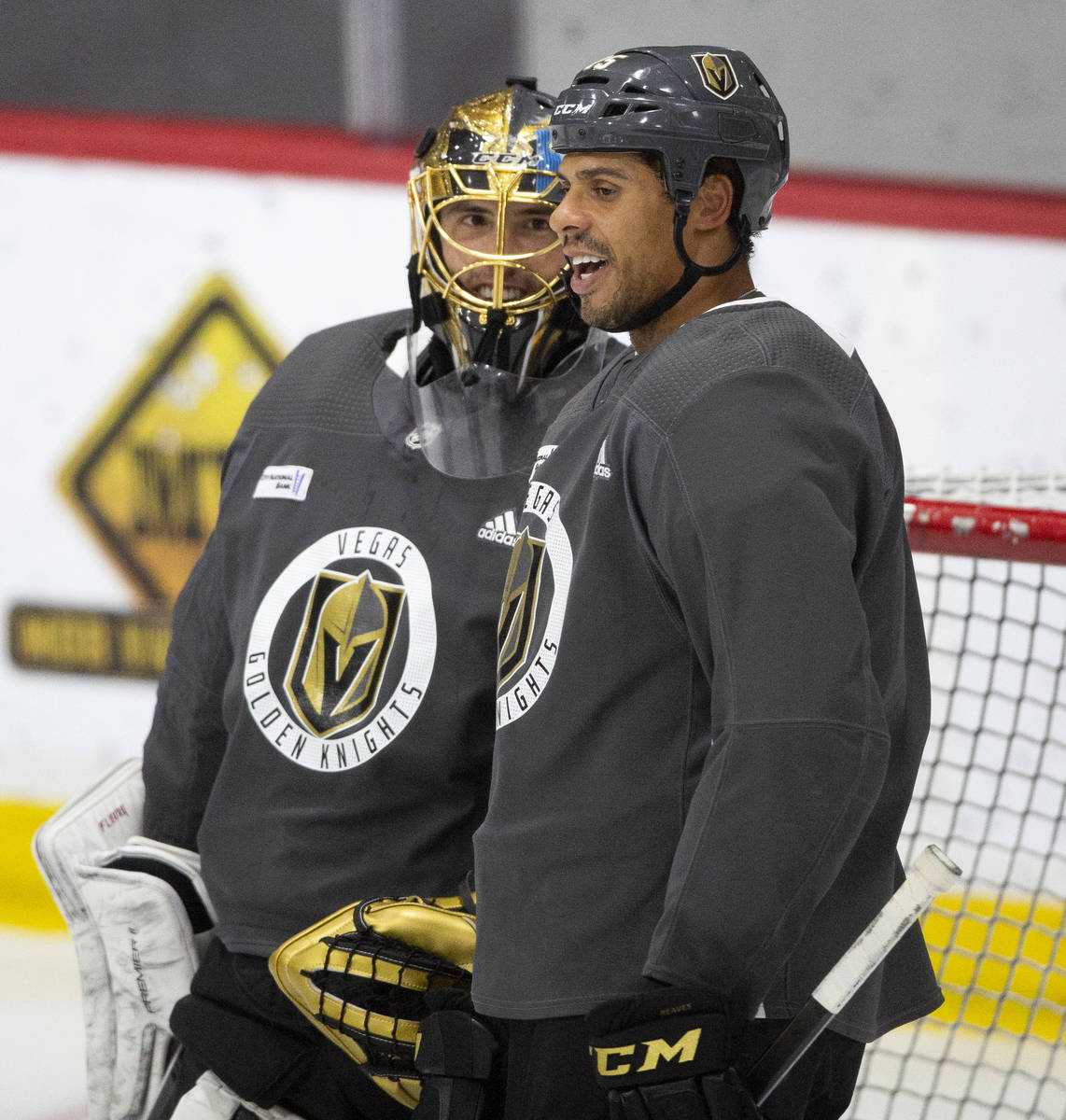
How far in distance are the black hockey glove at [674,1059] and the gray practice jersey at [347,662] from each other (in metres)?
0.47

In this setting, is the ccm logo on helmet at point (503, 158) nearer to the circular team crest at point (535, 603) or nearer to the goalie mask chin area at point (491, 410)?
the goalie mask chin area at point (491, 410)

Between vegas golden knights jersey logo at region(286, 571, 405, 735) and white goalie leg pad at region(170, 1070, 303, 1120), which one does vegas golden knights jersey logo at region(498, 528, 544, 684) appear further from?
white goalie leg pad at region(170, 1070, 303, 1120)

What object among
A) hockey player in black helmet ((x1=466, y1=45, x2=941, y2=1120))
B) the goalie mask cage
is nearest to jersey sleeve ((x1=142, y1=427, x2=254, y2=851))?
hockey player in black helmet ((x1=466, y1=45, x2=941, y2=1120))

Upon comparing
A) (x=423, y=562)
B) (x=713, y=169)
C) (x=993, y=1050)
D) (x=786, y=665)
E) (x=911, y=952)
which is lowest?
(x=993, y=1050)

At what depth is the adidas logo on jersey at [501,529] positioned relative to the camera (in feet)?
4.72

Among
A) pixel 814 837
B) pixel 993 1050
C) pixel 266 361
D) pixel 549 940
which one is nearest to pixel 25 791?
pixel 266 361

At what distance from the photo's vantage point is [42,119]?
9.62ft

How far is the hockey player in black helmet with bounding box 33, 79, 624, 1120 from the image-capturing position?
1439mm

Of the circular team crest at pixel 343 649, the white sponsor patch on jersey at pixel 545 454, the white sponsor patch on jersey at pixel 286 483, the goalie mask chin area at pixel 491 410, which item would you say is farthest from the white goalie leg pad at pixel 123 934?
the white sponsor patch on jersey at pixel 545 454

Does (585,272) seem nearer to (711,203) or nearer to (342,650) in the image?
(711,203)

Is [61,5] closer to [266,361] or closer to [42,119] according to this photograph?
[42,119]

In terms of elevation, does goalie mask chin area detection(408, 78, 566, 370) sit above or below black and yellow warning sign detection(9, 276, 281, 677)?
above

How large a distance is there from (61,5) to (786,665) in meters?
2.49

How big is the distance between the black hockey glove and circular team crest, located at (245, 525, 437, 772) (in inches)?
19.6
